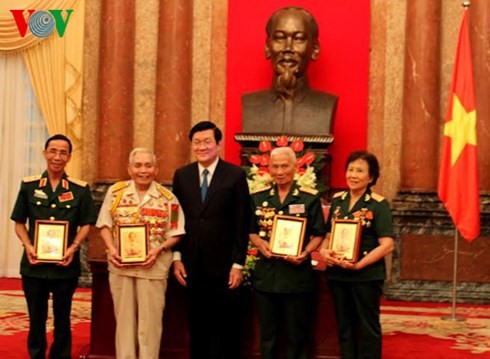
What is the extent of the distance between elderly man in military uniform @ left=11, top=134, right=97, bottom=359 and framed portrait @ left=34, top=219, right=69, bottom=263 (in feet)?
0.13

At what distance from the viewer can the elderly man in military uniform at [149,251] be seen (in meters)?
4.05

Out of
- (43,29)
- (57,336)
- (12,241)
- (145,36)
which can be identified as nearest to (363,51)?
(145,36)

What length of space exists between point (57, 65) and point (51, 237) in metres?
4.39

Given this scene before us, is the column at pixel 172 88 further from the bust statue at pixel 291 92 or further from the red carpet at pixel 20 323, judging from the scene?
the red carpet at pixel 20 323

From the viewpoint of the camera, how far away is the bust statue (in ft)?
24.4

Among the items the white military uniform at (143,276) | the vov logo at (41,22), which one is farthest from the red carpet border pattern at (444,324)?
the vov logo at (41,22)

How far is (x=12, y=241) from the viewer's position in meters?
8.40

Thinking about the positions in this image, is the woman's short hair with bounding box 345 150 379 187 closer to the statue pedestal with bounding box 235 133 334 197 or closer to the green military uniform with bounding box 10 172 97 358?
the green military uniform with bounding box 10 172 97 358

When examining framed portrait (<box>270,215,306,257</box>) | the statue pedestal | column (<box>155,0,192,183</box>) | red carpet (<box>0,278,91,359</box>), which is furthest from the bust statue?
framed portrait (<box>270,215,306,257</box>)

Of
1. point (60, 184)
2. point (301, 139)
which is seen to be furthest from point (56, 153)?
point (301, 139)

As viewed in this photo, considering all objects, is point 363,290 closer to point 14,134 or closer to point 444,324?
point 444,324

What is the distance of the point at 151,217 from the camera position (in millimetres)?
4059

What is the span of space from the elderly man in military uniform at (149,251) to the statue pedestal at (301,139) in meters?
3.18

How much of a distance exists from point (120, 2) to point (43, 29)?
92 cm
